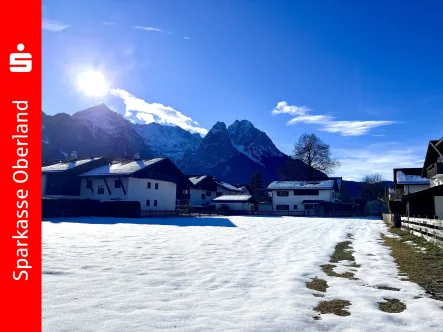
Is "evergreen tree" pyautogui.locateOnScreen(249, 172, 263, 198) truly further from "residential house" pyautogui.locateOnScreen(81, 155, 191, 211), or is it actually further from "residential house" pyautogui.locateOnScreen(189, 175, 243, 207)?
"residential house" pyautogui.locateOnScreen(81, 155, 191, 211)

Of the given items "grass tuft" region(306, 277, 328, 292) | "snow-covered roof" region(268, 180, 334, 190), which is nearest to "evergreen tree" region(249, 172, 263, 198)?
"snow-covered roof" region(268, 180, 334, 190)

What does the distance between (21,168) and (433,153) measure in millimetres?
35373

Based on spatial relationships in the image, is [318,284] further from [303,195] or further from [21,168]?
[303,195]

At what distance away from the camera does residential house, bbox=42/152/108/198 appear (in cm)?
3781

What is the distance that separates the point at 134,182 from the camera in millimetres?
37500

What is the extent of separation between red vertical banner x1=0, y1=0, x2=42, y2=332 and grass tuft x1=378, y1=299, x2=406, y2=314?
16.0 feet

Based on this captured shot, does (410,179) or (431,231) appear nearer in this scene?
(431,231)

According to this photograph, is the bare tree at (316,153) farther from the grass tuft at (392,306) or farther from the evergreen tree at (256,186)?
the grass tuft at (392,306)

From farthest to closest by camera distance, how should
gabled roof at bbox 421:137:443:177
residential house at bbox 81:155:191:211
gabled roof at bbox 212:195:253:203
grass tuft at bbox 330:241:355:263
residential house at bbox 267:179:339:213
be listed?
gabled roof at bbox 212:195:253:203 → residential house at bbox 267:179:339:213 → residential house at bbox 81:155:191:211 → gabled roof at bbox 421:137:443:177 → grass tuft at bbox 330:241:355:263

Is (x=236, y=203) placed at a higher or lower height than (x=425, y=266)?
lower

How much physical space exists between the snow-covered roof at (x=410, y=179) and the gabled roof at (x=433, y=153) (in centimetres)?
546

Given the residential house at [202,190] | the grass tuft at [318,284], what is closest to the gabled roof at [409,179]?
the residential house at [202,190]

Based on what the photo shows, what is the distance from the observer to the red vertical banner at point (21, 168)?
429cm

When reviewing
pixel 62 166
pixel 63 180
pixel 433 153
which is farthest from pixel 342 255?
pixel 62 166
